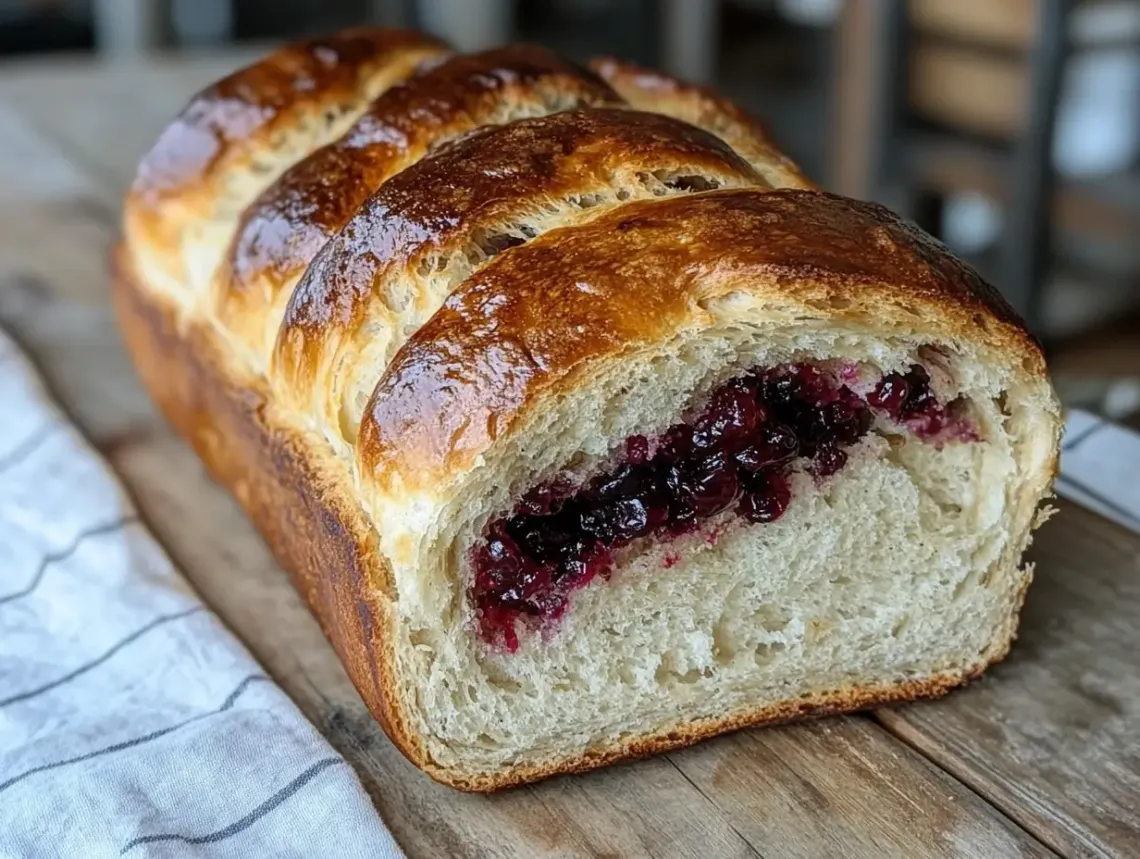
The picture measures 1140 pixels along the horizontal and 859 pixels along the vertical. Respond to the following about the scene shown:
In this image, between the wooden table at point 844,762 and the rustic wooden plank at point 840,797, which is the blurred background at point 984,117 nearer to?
the wooden table at point 844,762

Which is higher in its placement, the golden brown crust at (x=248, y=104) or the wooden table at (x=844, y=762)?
the golden brown crust at (x=248, y=104)

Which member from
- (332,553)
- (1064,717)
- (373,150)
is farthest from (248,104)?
(1064,717)

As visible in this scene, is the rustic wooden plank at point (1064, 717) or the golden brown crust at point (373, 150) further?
the golden brown crust at point (373, 150)

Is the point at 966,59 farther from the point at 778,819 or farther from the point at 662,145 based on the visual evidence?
the point at 778,819

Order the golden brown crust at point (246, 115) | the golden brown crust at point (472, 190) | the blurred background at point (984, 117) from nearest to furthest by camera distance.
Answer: the golden brown crust at point (472, 190) → the golden brown crust at point (246, 115) → the blurred background at point (984, 117)

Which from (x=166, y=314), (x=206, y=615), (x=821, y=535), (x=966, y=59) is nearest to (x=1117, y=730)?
(x=821, y=535)

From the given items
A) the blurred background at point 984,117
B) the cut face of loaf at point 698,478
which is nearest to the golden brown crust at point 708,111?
the cut face of loaf at point 698,478

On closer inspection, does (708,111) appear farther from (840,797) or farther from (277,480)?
A: (840,797)
